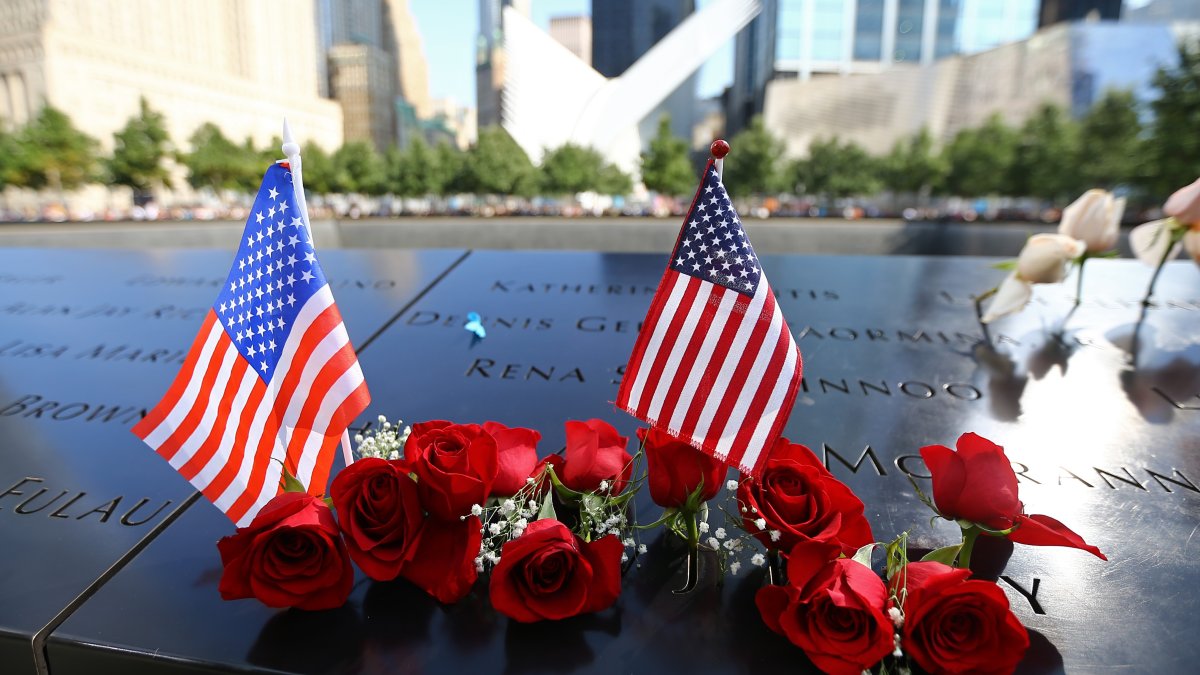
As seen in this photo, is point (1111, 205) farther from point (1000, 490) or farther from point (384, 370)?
point (384, 370)

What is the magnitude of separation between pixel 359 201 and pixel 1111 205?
49301 mm

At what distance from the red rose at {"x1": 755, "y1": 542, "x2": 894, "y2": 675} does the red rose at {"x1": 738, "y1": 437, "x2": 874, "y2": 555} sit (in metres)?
0.05

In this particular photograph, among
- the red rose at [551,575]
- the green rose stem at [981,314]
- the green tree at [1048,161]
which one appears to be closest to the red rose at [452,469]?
the red rose at [551,575]

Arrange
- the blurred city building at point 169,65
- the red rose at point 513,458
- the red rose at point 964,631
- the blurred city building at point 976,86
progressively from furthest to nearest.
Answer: the blurred city building at point 169,65, the blurred city building at point 976,86, the red rose at point 513,458, the red rose at point 964,631

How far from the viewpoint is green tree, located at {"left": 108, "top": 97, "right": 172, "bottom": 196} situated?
1264 inches

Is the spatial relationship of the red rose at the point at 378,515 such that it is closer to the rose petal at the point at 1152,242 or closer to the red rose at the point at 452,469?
the red rose at the point at 452,469

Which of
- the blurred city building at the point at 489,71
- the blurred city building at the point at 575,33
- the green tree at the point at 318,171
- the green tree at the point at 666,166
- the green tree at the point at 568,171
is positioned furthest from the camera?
the blurred city building at the point at 489,71

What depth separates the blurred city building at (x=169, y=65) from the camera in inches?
1900

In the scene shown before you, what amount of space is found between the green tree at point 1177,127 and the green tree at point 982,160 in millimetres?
13632

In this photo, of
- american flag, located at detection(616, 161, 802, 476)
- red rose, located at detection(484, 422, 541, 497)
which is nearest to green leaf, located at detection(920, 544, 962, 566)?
american flag, located at detection(616, 161, 802, 476)

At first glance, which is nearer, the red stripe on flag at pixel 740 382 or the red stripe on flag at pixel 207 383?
the red stripe on flag at pixel 740 382

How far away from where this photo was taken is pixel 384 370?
2.85 meters

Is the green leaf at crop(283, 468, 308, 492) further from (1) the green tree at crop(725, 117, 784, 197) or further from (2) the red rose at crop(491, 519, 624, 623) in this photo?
(1) the green tree at crop(725, 117, 784, 197)

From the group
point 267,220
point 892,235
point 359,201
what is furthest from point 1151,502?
point 359,201
